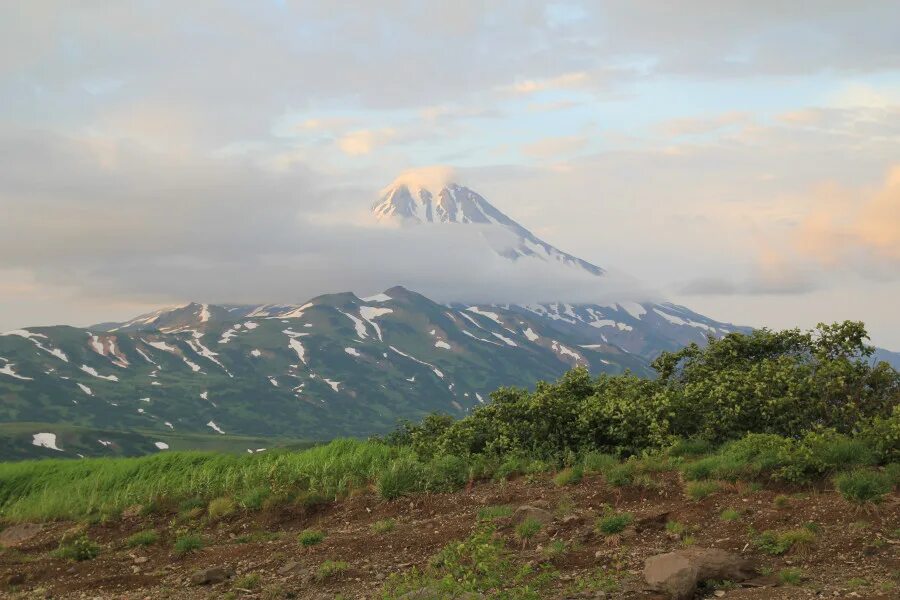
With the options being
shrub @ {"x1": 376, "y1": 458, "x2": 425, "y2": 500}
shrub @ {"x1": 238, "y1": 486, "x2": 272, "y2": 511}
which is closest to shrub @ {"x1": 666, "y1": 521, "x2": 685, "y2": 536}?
shrub @ {"x1": 376, "y1": 458, "x2": 425, "y2": 500}

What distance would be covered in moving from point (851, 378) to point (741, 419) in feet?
10.1

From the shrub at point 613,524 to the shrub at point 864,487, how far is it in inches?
153

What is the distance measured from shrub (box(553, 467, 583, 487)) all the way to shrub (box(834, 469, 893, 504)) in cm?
555

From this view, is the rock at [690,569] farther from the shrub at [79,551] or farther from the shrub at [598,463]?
the shrub at [79,551]

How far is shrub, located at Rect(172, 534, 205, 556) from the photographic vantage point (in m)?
16.3

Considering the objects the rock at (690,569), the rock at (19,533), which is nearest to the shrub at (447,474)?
the rock at (690,569)

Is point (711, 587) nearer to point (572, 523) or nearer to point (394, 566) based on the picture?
point (572, 523)

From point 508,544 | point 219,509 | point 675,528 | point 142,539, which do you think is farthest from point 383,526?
point 675,528

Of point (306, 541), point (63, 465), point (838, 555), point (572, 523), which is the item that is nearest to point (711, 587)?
point (838, 555)

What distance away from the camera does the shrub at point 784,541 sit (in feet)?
41.2

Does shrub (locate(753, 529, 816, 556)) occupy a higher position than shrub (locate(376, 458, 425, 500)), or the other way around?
shrub (locate(753, 529, 816, 556))

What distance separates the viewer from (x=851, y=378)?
19.9m

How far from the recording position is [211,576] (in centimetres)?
1414

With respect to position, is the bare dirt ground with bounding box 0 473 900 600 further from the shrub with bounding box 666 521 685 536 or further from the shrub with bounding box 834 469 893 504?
the shrub with bounding box 834 469 893 504
